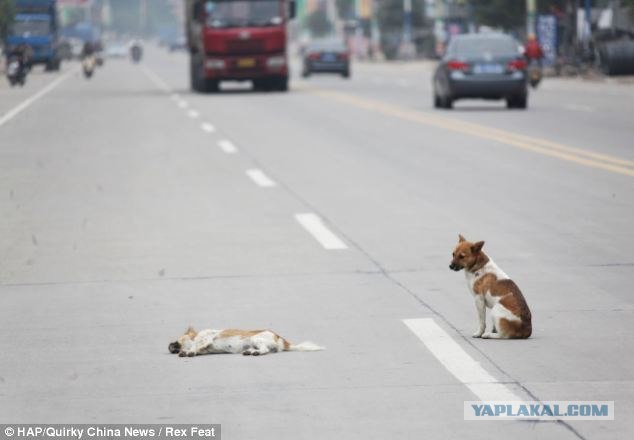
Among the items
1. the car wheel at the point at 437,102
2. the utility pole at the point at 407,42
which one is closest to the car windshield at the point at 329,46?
the car wheel at the point at 437,102

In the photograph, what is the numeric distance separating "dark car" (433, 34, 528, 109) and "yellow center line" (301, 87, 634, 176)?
108cm

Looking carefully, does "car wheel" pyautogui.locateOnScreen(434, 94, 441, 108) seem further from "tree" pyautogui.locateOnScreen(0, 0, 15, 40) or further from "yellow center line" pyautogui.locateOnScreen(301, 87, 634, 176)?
"tree" pyautogui.locateOnScreen(0, 0, 15, 40)

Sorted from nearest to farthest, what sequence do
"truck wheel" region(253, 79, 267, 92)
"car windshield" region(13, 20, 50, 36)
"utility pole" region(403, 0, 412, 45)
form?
"truck wheel" region(253, 79, 267, 92) < "car windshield" region(13, 20, 50, 36) < "utility pole" region(403, 0, 412, 45)

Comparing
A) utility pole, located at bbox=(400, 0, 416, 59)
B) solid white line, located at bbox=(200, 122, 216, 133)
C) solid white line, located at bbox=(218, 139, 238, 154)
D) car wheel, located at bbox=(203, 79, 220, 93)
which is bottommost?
utility pole, located at bbox=(400, 0, 416, 59)

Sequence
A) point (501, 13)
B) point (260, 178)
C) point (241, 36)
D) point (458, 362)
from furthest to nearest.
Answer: point (501, 13) → point (241, 36) → point (260, 178) → point (458, 362)

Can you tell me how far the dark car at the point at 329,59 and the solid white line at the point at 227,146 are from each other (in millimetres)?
42235

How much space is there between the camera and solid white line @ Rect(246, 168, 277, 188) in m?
18.1

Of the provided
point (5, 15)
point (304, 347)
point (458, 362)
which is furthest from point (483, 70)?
point (5, 15)

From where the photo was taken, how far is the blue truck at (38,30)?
3273 inches

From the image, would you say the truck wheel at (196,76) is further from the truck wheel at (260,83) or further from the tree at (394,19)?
the tree at (394,19)

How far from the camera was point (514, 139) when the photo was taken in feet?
82.5

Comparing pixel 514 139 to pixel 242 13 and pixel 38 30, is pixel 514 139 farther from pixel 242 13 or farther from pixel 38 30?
pixel 38 30

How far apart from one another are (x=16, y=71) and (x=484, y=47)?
25099 mm

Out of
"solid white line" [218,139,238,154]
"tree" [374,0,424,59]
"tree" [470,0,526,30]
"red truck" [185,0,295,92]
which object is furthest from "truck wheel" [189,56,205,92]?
"tree" [374,0,424,59]
